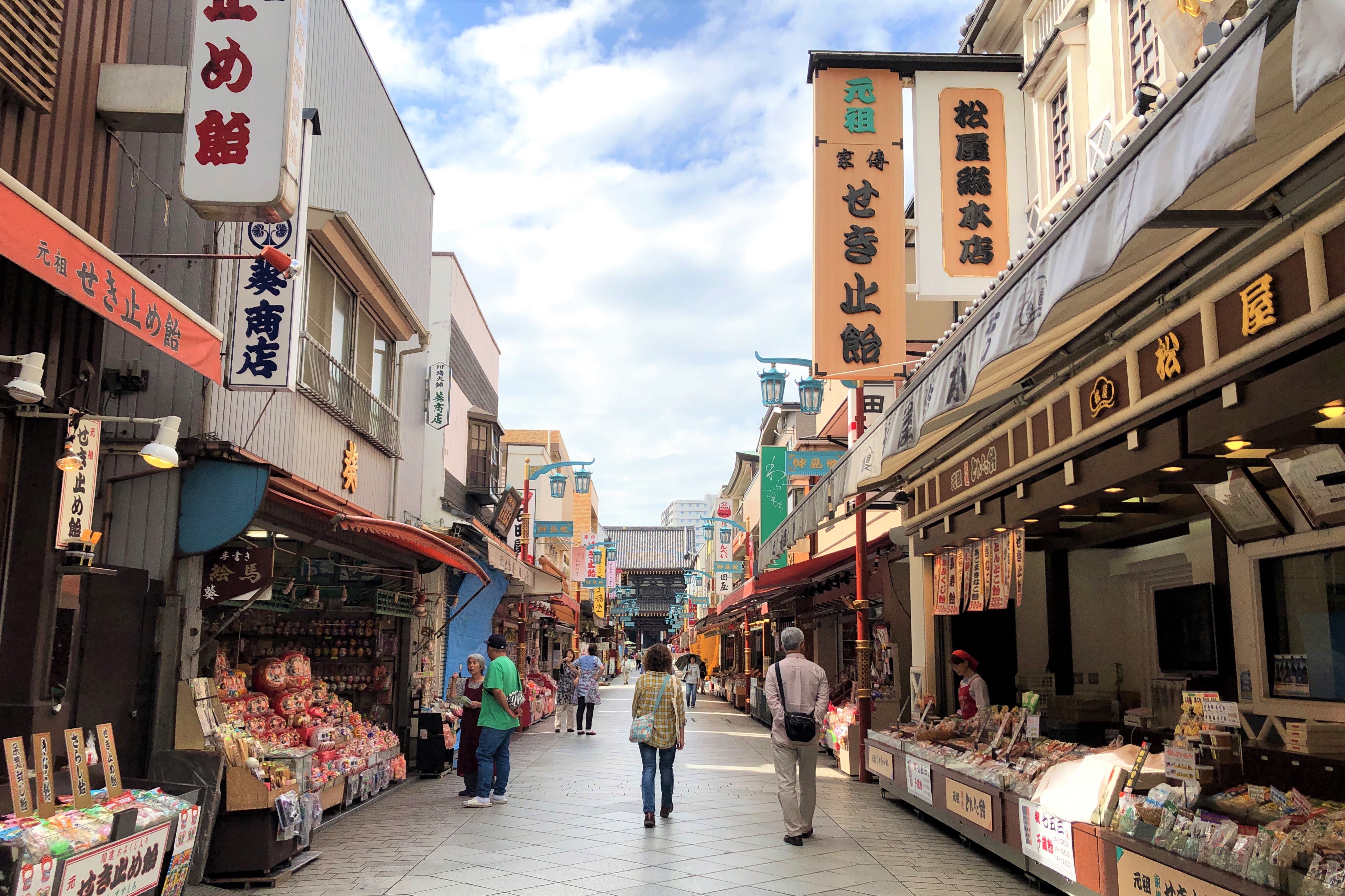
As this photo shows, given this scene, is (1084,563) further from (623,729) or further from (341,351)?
(623,729)

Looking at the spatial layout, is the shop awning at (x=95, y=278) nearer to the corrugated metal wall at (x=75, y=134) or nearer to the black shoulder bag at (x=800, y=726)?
the corrugated metal wall at (x=75, y=134)

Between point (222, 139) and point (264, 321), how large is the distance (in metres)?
2.04

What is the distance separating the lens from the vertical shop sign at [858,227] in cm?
973

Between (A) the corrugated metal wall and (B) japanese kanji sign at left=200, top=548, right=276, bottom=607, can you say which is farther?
(B) japanese kanji sign at left=200, top=548, right=276, bottom=607

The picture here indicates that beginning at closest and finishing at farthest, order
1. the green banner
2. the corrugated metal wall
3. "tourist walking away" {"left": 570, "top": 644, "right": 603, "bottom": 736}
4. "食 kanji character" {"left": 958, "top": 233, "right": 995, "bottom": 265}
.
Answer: the corrugated metal wall → "食 kanji character" {"left": 958, "top": 233, "right": 995, "bottom": 265} → "tourist walking away" {"left": 570, "top": 644, "right": 603, "bottom": 736} → the green banner

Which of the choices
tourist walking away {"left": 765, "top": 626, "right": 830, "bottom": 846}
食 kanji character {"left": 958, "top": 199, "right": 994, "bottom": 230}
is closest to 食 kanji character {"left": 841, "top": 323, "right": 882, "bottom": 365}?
食 kanji character {"left": 958, "top": 199, "right": 994, "bottom": 230}

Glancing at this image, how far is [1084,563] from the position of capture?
13.0 meters

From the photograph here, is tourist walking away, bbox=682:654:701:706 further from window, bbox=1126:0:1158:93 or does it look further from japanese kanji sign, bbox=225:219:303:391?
japanese kanji sign, bbox=225:219:303:391

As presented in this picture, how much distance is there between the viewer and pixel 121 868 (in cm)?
525

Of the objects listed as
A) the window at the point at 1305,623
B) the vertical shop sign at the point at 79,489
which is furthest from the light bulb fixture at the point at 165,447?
the window at the point at 1305,623

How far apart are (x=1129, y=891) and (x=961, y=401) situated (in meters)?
3.01

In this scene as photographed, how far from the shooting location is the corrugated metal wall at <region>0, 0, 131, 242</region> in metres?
5.87

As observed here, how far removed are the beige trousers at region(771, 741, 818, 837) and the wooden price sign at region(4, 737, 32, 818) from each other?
569 centimetres

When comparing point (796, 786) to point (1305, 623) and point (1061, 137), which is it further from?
point (1061, 137)
